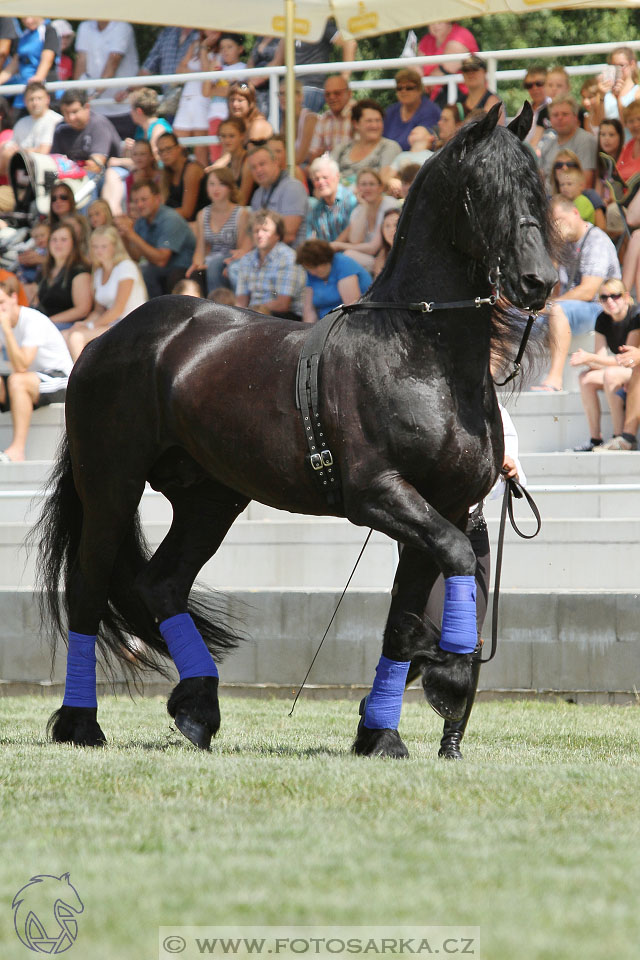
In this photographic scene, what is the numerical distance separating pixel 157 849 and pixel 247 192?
10.6 metres

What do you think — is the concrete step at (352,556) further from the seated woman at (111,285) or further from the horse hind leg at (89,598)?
the seated woman at (111,285)

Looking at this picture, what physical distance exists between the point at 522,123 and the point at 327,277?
21.8 ft

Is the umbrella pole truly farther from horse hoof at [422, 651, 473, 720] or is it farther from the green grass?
horse hoof at [422, 651, 473, 720]

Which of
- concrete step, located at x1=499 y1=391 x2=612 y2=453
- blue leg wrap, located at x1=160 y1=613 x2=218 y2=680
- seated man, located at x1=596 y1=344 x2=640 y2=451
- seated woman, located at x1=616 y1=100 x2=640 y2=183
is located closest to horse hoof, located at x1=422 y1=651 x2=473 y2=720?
blue leg wrap, located at x1=160 y1=613 x2=218 y2=680

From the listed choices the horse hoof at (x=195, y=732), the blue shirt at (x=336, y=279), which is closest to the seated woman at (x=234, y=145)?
the blue shirt at (x=336, y=279)

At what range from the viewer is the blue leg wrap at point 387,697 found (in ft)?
18.4

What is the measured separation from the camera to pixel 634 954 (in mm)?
2760

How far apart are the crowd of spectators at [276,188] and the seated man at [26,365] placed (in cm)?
4

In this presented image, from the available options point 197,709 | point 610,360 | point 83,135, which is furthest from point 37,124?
point 197,709

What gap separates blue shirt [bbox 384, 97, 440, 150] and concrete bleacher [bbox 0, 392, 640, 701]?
13.7 feet

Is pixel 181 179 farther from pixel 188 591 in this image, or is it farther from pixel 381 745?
pixel 381 745

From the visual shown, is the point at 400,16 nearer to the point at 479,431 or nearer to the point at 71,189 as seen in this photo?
the point at 71,189

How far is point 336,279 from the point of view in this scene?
1202 centimetres

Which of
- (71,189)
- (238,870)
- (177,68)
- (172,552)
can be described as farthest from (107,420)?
(177,68)
